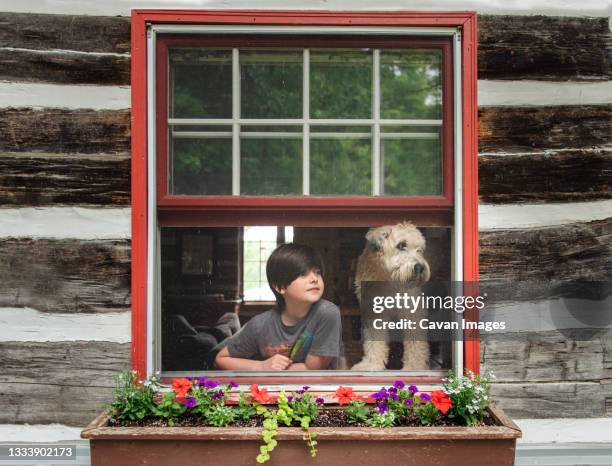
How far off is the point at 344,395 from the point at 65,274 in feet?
4.87

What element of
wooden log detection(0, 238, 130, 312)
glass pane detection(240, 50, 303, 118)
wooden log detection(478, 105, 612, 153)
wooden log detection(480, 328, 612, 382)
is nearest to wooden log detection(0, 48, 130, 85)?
→ glass pane detection(240, 50, 303, 118)

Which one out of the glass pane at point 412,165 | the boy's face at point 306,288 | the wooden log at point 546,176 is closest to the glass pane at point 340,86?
the glass pane at point 412,165

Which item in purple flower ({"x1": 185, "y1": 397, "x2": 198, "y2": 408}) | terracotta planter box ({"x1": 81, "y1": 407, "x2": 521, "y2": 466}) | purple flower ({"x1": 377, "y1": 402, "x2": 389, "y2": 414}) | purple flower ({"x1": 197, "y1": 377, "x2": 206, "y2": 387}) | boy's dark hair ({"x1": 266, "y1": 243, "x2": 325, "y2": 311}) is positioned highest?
boy's dark hair ({"x1": 266, "y1": 243, "x2": 325, "y2": 311})

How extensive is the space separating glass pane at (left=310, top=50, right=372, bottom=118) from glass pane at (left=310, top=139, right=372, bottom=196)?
0.15 meters

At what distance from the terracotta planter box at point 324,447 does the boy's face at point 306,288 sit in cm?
67

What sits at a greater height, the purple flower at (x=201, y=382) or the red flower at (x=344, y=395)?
the purple flower at (x=201, y=382)

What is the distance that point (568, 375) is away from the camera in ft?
8.93

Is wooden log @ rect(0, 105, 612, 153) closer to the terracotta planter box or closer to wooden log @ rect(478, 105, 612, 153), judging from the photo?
wooden log @ rect(478, 105, 612, 153)

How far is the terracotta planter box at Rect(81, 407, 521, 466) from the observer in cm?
234

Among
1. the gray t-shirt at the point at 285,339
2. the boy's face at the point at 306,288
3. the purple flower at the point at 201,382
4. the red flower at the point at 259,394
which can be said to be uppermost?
the boy's face at the point at 306,288

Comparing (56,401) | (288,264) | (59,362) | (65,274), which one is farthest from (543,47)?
(56,401)

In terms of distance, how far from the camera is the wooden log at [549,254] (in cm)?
270

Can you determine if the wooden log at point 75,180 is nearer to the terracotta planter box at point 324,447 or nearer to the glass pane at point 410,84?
the glass pane at point 410,84

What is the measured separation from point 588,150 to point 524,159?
33cm
